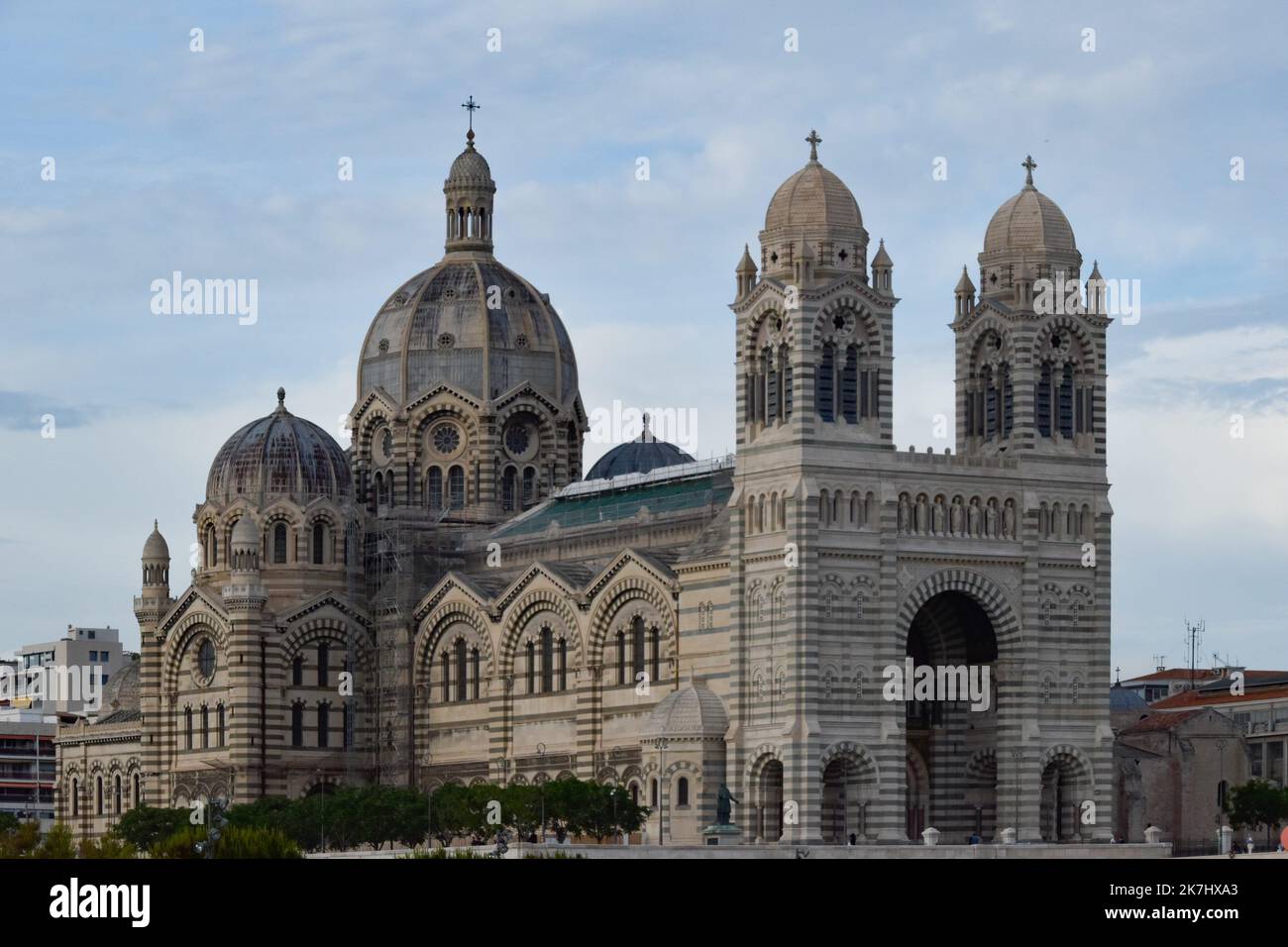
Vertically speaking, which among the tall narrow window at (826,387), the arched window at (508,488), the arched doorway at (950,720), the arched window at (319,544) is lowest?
the arched doorway at (950,720)

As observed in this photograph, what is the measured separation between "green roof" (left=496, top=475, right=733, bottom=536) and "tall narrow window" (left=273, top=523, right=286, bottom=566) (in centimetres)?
836

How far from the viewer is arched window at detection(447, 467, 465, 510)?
5502 inches

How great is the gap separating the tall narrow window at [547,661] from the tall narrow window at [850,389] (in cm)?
1691

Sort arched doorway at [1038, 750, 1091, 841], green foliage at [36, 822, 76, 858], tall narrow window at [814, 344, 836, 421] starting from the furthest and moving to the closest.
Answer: arched doorway at [1038, 750, 1091, 841] → tall narrow window at [814, 344, 836, 421] → green foliage at [36, 822, 76, 858]

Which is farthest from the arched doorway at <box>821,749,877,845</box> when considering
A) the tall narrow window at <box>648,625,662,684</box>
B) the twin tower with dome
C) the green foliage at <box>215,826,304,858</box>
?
the green foliage at <box>215,826,304,858</box>

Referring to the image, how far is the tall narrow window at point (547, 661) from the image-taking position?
12575cm

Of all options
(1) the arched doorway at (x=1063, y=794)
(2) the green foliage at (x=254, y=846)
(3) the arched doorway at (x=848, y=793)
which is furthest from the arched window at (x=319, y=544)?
(2) the green foliage at (x=254, y=846)

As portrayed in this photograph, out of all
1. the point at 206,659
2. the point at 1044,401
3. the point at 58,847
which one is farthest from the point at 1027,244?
the point at 58,847

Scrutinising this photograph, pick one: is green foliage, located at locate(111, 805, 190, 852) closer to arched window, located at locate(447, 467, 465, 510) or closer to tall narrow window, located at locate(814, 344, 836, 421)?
arched window, located at locate(447, 467, 465, 510)

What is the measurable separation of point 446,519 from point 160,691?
1345cm

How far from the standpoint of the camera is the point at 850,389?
114812mm

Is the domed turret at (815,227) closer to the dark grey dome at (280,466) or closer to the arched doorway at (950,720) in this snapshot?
the arched doorway at (950,720)

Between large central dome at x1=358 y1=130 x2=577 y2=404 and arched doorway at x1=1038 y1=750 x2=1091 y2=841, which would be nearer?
arched doorway at x1=1038 y1=750 x2=1091 y2=841
